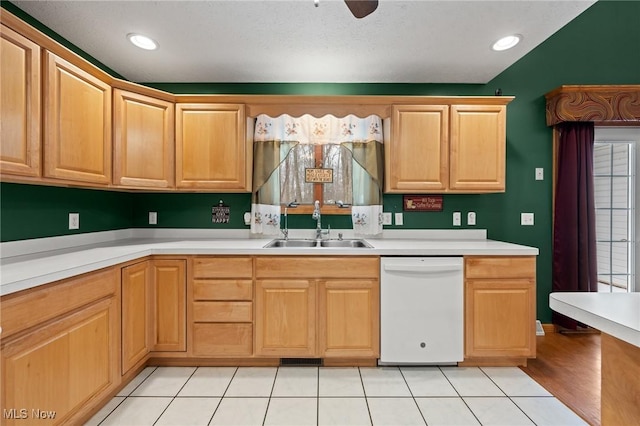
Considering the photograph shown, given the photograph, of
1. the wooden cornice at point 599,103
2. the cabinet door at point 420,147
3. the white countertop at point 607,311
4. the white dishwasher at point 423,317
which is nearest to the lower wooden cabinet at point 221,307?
the white dishwasher at point 423,317

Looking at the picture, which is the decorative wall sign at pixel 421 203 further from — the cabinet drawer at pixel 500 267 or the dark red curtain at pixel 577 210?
Result: the dark red curtain at pixel 577 210

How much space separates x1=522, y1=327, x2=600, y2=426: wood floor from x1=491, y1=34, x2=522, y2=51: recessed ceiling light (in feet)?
7.87

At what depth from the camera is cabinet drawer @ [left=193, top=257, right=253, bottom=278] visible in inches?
93.0

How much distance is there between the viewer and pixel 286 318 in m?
2.36

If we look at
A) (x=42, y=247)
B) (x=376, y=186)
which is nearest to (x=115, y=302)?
(x=42, y=247)

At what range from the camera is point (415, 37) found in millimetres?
2248

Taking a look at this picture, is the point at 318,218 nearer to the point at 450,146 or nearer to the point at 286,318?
the point at 286,318

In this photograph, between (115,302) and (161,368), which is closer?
(115,302)

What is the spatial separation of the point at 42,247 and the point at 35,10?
58.2 inches

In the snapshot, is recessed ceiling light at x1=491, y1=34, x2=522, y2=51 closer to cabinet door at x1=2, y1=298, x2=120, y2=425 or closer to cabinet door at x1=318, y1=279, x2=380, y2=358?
cabinet door at x1=318, y1=279, x2=380, y2=358

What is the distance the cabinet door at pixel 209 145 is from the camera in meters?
2.71

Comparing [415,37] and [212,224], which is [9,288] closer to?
[212,224]

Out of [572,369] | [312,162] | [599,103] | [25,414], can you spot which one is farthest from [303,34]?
[572,369]

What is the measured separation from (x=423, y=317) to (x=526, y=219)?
1.64 meters
